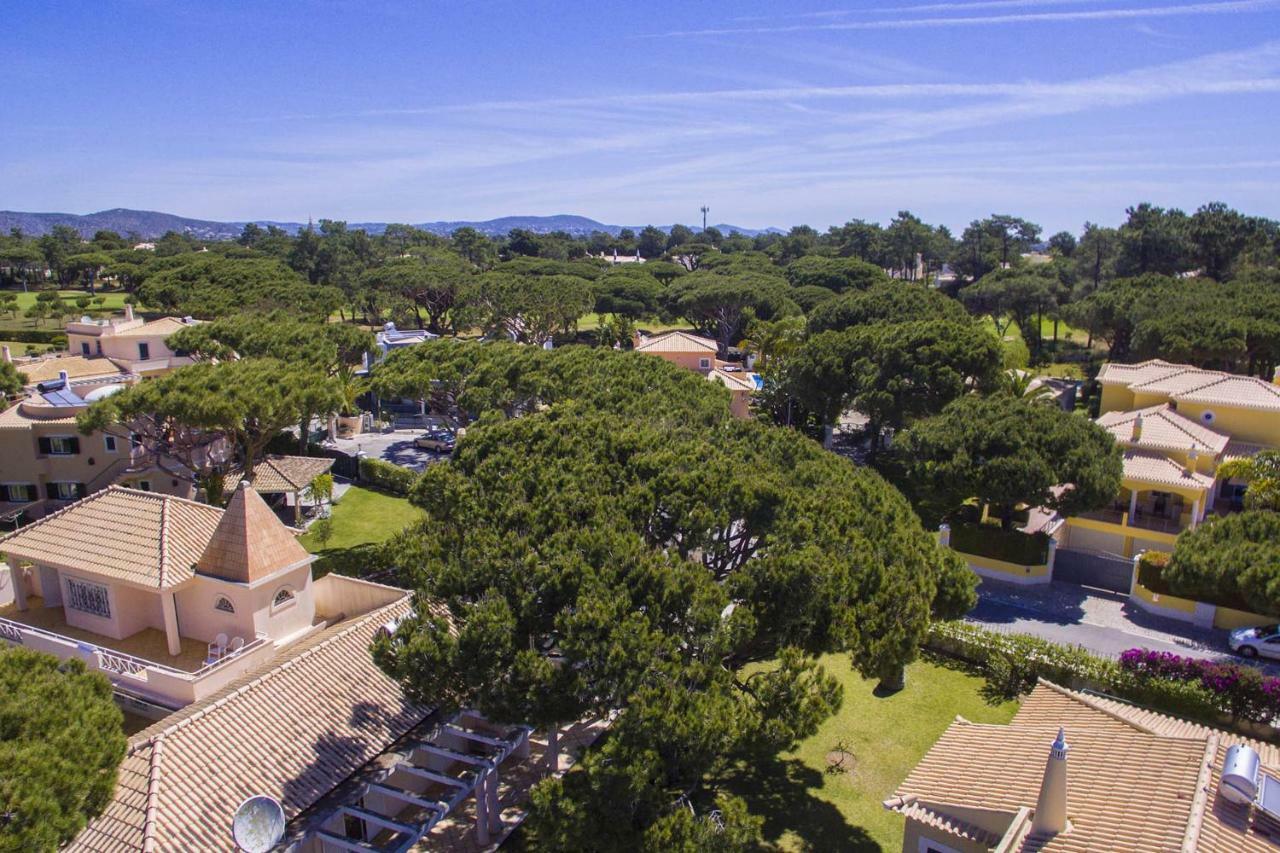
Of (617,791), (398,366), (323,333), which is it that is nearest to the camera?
(617,791)

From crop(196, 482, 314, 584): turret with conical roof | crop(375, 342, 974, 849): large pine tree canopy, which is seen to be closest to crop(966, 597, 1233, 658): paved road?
crop(375, 342, 974, 849): large pine tree canopy

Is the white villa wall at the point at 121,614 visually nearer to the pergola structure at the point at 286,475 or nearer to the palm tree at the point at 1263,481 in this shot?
the pergola structure at the point at 286,475

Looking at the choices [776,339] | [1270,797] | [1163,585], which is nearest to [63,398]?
[776,339]

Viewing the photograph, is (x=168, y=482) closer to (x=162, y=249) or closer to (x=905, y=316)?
(x=905, y=316)

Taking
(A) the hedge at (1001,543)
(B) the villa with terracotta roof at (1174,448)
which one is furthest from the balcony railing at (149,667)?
(B) the villa with terracotta roof at (1174,448)

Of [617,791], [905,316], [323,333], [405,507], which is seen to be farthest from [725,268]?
[617,791]

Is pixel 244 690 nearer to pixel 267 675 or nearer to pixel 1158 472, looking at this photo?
pixel 267 675
